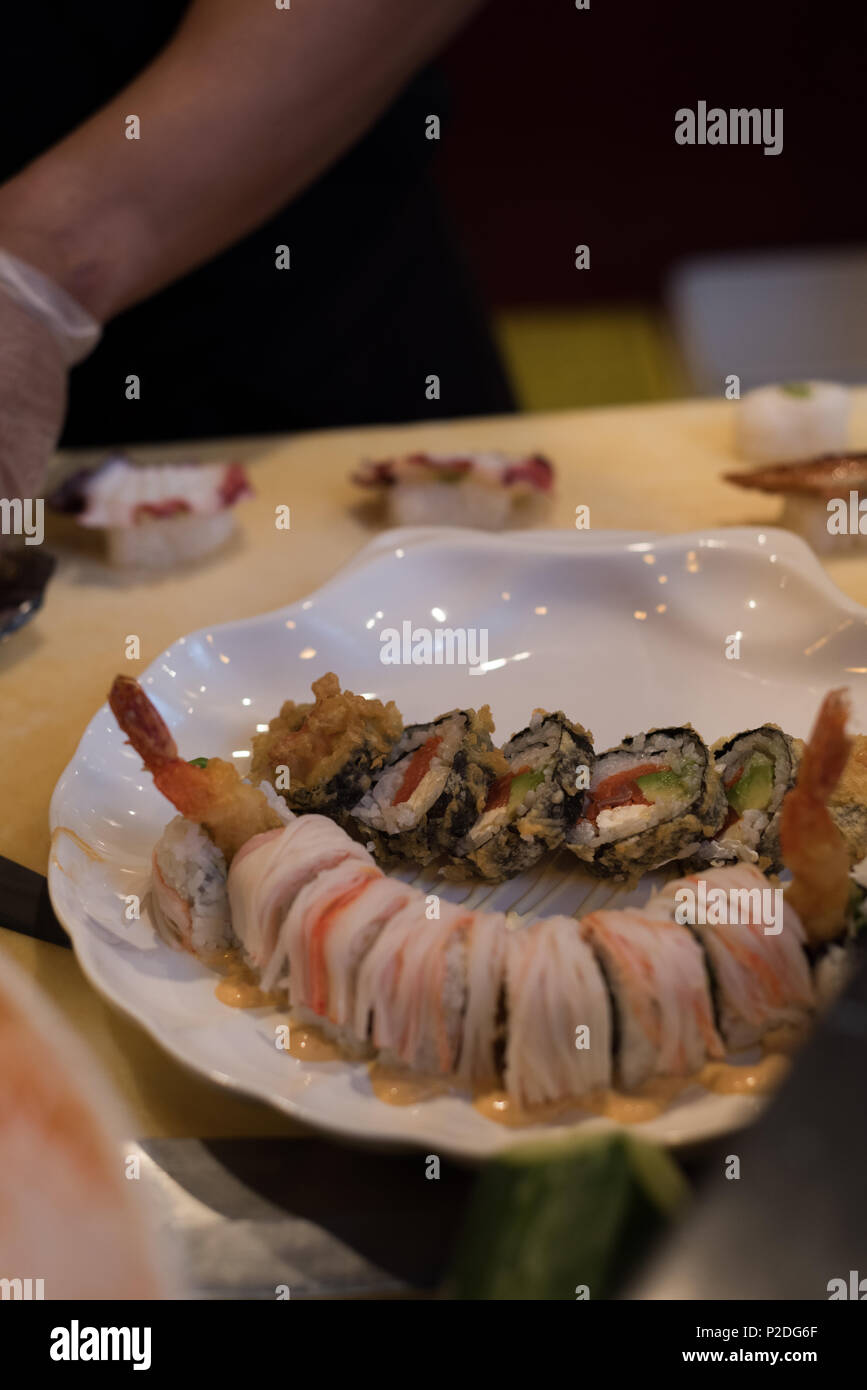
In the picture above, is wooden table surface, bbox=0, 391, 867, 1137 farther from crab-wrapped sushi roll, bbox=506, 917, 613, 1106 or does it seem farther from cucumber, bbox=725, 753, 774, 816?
cucumber, bbox=725, 753, 774, 816

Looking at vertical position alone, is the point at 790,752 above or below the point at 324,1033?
above

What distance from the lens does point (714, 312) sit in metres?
5.48

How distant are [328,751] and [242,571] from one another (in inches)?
34.2

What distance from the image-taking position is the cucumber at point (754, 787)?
1.41 metres

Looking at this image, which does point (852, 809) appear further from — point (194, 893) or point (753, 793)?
point (194, 893)

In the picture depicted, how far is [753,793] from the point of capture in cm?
142

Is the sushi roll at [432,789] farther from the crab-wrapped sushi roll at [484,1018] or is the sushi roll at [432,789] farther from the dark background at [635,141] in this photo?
the dark background at [635,141]

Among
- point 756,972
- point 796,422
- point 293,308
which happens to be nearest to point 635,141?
point 293,308

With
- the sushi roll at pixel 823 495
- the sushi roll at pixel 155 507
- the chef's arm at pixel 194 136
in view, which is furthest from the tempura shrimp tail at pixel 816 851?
the chef's arm at pixel 194 136

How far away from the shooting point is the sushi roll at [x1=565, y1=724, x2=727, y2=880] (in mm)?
1366

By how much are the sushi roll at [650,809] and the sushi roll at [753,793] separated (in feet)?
0.07
